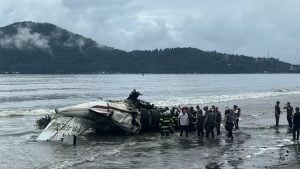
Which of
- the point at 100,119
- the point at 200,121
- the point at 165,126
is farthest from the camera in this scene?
the point at 100,119

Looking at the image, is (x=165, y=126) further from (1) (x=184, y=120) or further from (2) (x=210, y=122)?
(2) (x=210, y=122)

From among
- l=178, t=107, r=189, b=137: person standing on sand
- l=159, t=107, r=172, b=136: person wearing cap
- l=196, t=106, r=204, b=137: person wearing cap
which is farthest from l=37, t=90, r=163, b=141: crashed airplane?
l=196, t=106, r=204, b=137: person wearing cap

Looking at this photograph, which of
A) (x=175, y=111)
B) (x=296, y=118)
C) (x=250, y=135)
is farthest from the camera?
(x=175, y=111)

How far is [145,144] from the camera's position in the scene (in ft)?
82.8

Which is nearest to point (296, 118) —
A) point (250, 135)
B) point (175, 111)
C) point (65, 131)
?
point (250, 135)

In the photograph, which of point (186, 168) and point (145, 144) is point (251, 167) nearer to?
point (186, 168)

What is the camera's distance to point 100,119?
1137 inches

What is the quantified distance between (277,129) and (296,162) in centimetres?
1217

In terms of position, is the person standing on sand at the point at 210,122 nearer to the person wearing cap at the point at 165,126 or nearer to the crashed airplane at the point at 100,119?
the person wearing cap at the point at 165,126

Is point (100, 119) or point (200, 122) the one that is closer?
point (200, 122)

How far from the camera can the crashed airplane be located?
28312mm

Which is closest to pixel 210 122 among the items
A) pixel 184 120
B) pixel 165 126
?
pixel 184 120

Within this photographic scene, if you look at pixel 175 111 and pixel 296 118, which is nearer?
pixel 296 118

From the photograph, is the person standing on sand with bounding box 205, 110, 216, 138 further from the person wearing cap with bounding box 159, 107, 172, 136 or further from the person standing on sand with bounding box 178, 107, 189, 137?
the person wearing cap with bounding box 159, 107, 172, 136
